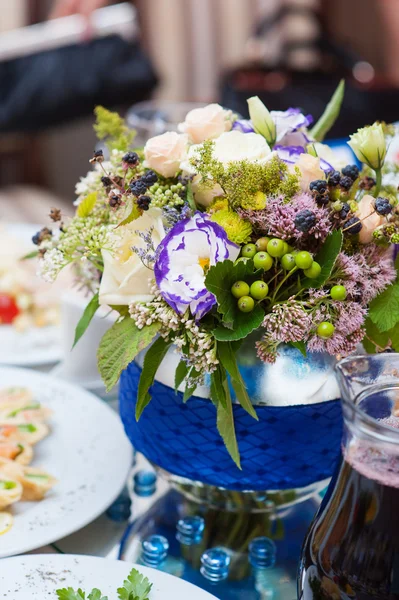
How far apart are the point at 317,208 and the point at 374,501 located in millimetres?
274

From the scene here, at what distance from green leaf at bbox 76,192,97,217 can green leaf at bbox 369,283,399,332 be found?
0.31 m

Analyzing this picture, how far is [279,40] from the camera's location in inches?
165

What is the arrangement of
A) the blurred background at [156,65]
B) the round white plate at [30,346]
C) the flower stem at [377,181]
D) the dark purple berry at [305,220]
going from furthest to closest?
1. the blurred background at [156,65]
2. the round white plate at [30,346]
3. the flower stem at [377,181]
4. the dark purple berry at [305,220]

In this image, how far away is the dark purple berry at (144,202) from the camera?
71cm

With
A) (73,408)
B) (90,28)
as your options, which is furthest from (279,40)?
(73,408)

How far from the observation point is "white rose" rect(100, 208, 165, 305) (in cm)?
73

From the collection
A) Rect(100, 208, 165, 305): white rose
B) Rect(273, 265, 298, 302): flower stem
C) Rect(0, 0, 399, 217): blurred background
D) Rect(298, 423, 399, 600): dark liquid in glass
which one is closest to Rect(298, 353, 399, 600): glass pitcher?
Rect(298, 423, 399, 600): dark liquid in glass

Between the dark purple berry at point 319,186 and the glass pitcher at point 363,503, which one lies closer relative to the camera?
the glass pitcher at point 363,503

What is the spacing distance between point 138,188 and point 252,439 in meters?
0.28

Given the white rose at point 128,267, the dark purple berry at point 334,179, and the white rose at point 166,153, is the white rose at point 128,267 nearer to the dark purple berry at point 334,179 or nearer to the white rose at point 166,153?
the white rose at point 166,153

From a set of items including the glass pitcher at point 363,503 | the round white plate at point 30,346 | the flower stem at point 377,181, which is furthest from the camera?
the round white plate at point 30,346

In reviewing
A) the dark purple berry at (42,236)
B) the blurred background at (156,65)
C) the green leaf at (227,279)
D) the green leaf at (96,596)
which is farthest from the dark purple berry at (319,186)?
the blurred background at (156,65)

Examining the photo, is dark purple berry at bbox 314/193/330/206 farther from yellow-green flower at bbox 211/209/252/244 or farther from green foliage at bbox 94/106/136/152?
green foliage at bbox 94/106/136/152

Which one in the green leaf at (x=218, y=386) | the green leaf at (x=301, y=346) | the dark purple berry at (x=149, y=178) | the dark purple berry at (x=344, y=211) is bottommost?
the green leaf at (x=218, y=386)
